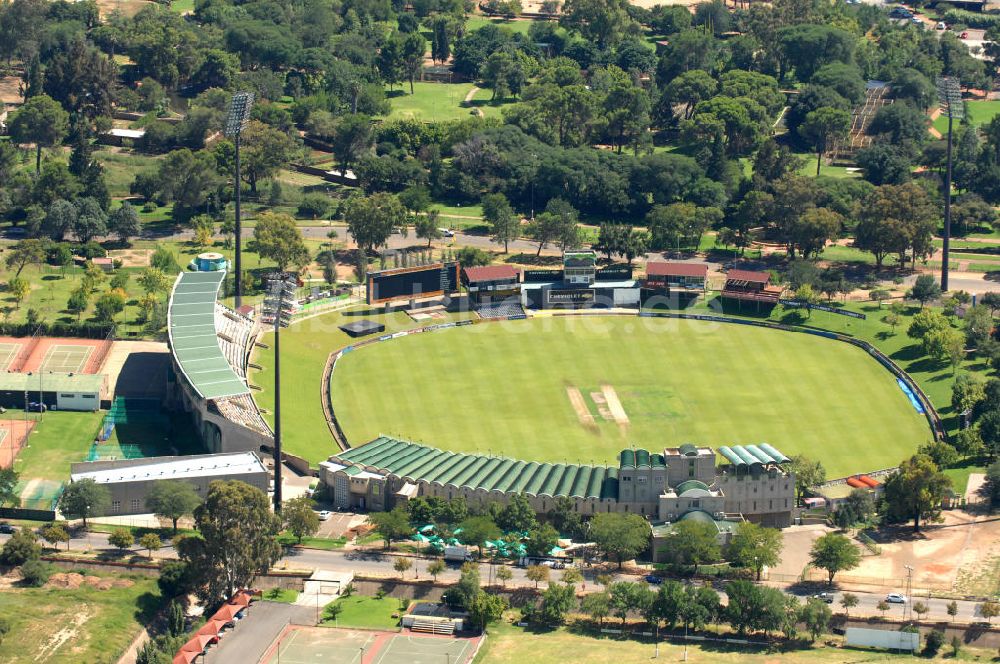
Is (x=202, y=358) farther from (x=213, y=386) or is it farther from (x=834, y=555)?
(x=834, y=555)

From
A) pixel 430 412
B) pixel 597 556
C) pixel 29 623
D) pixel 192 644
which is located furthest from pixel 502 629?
pixel 430 412

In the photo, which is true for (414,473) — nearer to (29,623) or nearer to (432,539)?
(432,539)

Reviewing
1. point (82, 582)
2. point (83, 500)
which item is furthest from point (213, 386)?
point (82, 582)

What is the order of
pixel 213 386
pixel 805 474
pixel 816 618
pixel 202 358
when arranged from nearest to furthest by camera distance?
pixel 816 618, pixel 805 474, pixel 213 386, pixel 202 358

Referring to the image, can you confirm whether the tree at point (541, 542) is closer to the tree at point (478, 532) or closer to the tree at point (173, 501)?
the tree at point (478, 532)

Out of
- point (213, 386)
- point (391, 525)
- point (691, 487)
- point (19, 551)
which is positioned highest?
point (213, 386)
